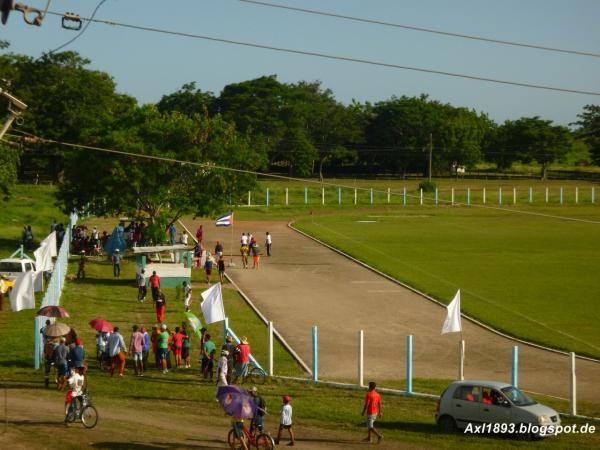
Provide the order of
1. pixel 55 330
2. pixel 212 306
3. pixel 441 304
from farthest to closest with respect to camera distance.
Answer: pixel 441 304 → pixel 212 306 → pixel 55 330

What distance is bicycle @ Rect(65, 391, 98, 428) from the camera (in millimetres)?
20797

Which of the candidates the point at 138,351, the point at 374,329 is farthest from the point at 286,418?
the point at 374,329

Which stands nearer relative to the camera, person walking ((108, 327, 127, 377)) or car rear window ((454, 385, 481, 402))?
car rear window ((454, 385, 481, 402))

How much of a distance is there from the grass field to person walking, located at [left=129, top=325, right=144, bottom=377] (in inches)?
12.3

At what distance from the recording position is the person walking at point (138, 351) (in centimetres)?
2756

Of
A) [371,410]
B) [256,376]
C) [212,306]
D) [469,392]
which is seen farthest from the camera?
[212,306]

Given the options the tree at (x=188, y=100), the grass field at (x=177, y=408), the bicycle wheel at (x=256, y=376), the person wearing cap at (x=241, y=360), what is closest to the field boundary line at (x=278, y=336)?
the grass field at (x=177, y=408)

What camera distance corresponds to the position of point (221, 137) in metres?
55.9

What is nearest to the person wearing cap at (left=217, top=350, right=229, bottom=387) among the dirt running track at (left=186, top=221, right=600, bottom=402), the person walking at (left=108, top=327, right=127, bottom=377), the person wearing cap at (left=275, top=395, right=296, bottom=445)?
the person walking at (left=108, top=327, right=127, bottom=377)

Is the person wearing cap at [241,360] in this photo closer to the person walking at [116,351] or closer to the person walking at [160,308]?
the person walking at [116,351]

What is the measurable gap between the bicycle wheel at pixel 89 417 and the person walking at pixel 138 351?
6711mm

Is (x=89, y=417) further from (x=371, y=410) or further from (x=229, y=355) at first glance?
(x=229, y=355)

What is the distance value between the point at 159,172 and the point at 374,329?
65.8 ft

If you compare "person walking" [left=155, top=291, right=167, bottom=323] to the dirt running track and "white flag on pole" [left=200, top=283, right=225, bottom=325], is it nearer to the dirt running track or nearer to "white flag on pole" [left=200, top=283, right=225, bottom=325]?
the dirt running track
